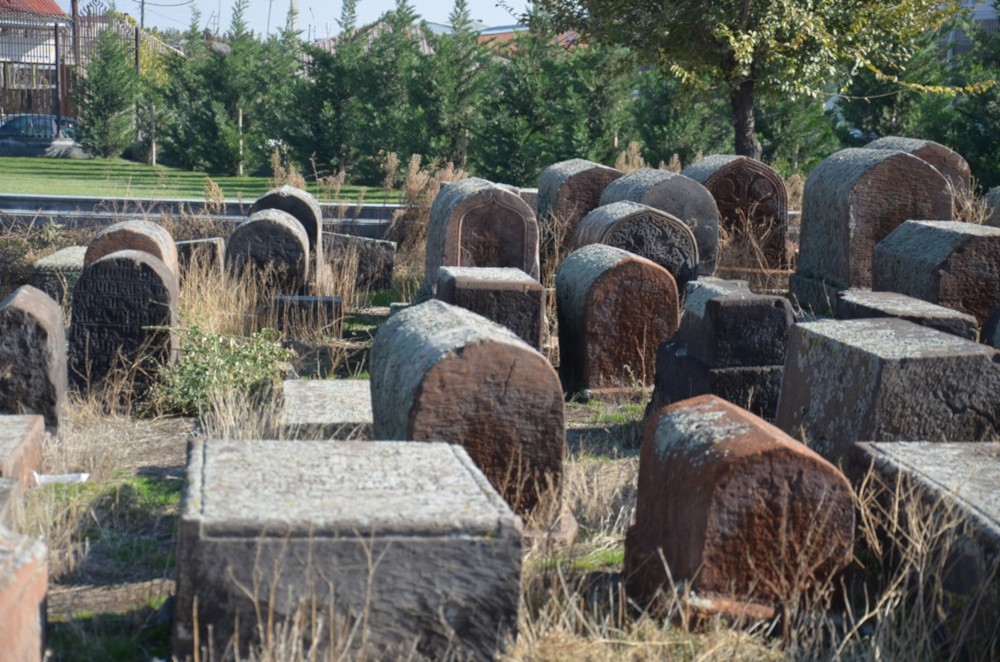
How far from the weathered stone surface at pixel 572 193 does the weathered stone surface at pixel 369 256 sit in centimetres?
164

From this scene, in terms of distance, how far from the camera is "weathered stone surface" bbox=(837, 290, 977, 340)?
6176 millimetres

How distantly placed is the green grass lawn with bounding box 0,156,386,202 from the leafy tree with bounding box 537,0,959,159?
6954 millimetres

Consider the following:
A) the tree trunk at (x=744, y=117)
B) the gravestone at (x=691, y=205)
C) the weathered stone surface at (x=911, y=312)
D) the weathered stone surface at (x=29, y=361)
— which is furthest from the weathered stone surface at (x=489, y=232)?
the tree trunk at (x=744, y=117)

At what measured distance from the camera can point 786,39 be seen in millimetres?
15266

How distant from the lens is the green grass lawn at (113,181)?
70.9 feet

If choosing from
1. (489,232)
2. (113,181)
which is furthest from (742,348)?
(113,181)

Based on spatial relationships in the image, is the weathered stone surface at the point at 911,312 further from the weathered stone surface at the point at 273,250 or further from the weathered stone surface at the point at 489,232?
the weathered stone surface at the point at 273,250

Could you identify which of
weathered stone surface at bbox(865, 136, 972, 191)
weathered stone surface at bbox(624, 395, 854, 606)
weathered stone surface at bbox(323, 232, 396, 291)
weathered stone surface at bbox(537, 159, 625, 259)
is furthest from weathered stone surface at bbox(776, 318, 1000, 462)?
weathered stone surface at bbox(865, 136, 972, 191)

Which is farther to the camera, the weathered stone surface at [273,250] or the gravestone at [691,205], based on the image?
the gravestone at [691,205]

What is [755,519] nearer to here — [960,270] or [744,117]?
[960,270]

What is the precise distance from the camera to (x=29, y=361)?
653 cm

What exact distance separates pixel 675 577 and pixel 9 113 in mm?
41648

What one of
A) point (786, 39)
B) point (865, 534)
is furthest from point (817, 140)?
point (865, 534)

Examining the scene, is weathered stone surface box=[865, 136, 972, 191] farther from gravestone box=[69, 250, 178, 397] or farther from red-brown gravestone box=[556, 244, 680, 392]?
gravestone box=[69, 250, 178, 397]
